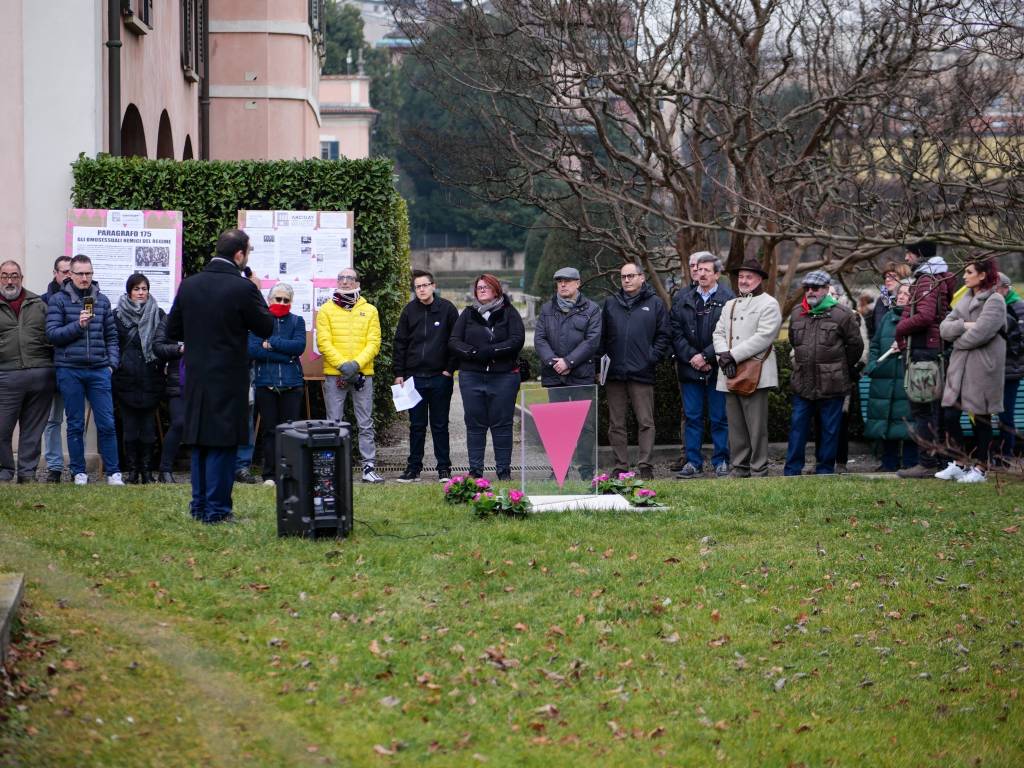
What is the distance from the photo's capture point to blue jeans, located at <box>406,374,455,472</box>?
14.5 meters

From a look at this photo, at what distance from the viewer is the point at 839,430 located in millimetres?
15125

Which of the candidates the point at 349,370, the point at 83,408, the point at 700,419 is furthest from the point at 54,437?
the point at 700,419

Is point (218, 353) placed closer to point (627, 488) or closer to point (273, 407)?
point (273, 407)

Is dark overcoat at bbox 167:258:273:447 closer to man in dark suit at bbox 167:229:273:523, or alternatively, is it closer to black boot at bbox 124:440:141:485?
man in dark suit at bbox 167:229:273:523

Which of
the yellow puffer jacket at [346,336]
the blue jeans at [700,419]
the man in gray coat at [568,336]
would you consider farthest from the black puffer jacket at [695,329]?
the yellow puffer jacket at [346,336]

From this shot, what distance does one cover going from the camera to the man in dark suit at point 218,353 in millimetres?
10422

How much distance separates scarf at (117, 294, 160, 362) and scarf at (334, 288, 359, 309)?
6.23ft

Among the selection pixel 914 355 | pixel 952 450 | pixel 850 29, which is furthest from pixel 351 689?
pixel 850 29

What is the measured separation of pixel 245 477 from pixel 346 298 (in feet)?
7.16

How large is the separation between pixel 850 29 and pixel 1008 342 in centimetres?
829

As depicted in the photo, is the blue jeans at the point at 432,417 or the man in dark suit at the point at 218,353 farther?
the blue jeans at the point at 432,417

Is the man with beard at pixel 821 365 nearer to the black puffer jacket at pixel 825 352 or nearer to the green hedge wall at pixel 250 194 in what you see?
the black puffer jacket at pixel 825 352

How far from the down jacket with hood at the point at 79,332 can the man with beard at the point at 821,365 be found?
23.4 feet

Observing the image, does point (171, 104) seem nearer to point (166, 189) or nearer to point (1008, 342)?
point (166, 189)
